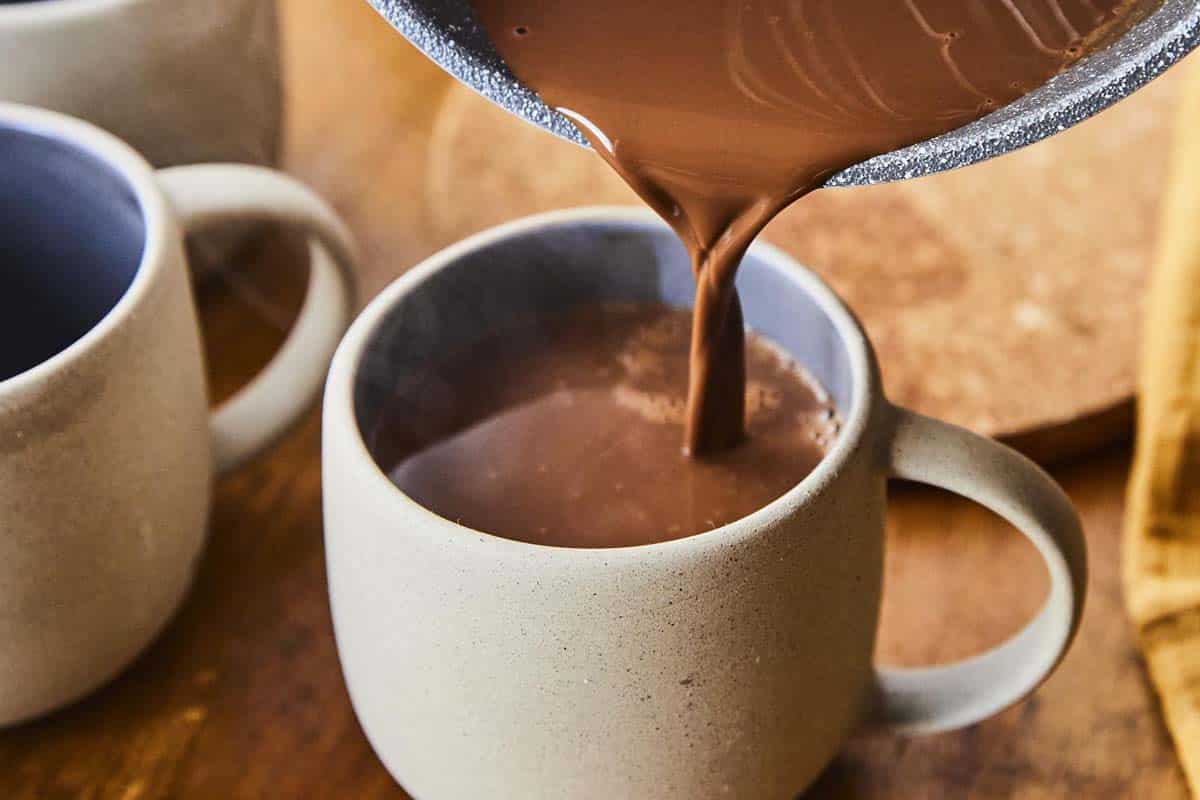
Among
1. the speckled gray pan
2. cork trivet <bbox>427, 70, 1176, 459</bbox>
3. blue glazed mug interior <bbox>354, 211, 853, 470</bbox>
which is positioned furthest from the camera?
cork trivet <bbox>427, 70, 1176, 459</bbox>

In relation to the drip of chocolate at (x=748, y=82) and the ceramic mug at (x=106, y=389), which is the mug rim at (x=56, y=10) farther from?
the drip of chocolate at (x=748, y=82)

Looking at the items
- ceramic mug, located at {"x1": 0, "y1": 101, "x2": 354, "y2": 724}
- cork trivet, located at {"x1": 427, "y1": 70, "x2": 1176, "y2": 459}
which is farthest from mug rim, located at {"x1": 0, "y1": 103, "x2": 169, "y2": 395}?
cork trivet, located at {"x1": 427, "y1": 70, "x2": 1176, "y2": 459}

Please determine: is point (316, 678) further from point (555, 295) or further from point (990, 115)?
point (990, 115)

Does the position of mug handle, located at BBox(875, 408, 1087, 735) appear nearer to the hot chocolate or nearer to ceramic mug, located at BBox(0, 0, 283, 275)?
the hot chocolate

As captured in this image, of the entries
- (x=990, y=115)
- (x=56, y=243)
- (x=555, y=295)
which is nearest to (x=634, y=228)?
(x=555, y=295)

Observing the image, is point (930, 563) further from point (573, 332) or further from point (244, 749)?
point (244, 749)

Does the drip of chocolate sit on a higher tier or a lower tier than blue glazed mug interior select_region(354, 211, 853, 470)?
higher
